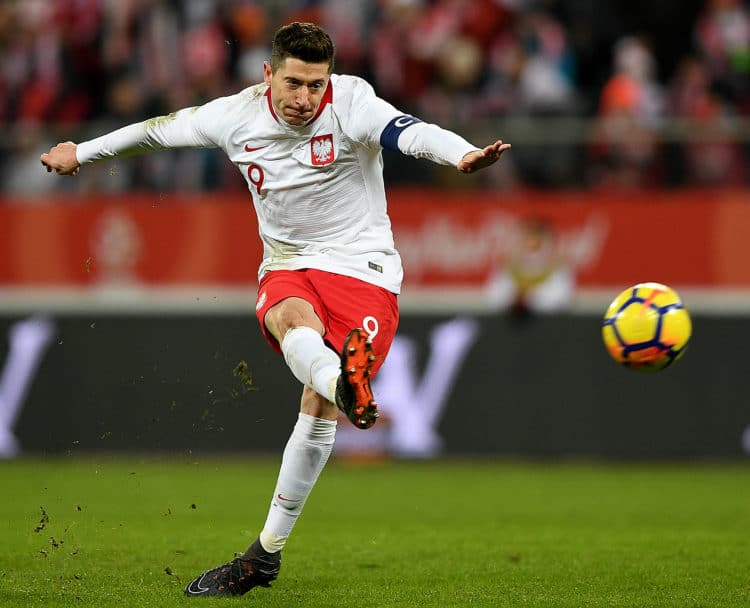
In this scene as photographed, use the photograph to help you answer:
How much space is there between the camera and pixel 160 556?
332 inches

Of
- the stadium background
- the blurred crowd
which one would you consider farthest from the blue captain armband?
the blurred crowd

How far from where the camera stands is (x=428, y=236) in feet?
52.5

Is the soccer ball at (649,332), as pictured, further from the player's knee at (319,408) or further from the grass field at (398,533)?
the player's knee at (319,408)

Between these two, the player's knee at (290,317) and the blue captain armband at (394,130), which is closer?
the blue captain armband at (394,130)

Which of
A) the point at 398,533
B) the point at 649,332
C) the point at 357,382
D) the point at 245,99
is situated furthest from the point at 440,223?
the point at 357,382

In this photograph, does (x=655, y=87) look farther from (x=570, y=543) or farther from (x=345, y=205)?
(x=345, y=205)

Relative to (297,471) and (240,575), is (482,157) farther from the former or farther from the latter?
(240,575)

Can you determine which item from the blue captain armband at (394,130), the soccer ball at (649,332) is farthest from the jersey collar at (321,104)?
the soccer ball at (649,332)

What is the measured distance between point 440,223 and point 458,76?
5.45 ft

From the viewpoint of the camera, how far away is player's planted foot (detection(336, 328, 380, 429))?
6.20 metres

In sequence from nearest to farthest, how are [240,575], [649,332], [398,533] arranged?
[240,575]
[649,332]
[398,533]

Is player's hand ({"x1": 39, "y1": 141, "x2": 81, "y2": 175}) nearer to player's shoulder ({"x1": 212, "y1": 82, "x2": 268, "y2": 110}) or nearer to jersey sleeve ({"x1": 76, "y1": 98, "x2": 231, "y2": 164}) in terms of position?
jersey sleeve ({"x1": 76, "y1": 98, "x2": 231, "y2": 164})

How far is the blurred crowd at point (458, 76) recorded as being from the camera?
15078 millimetres

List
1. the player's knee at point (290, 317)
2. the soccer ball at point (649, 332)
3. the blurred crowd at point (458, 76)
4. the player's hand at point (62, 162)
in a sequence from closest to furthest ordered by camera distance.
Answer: the player's knee at point (290, 317), the player's hand at point (62, 162), the soccer ball at point (649, 332), the blurred crowd at point (458, 76)
